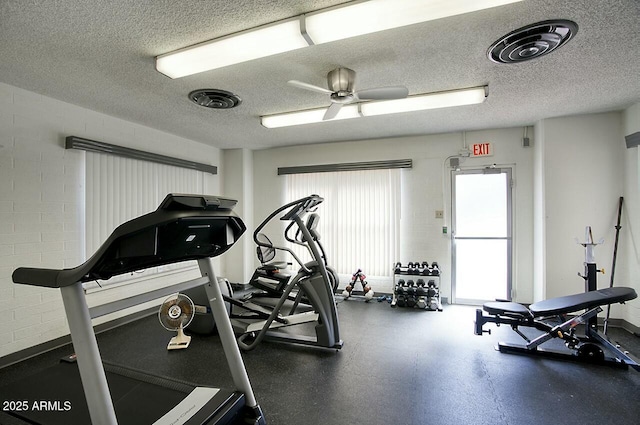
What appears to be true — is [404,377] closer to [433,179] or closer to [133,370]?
[133,370]

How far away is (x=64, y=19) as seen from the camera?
176 centimetres

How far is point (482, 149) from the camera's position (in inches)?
167

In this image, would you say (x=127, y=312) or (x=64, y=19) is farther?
(x=127, y=312)

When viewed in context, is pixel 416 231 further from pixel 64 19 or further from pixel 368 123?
pixel 64 19

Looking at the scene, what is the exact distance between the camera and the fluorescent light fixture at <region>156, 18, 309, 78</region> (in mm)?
1848

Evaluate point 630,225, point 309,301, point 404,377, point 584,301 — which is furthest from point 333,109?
point 630,225

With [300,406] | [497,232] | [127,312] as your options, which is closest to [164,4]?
[300,406]

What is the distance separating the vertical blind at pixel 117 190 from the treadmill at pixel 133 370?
5.85 ft

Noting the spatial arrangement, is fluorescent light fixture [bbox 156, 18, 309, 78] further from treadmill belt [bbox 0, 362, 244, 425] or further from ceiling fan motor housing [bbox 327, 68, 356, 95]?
treadmill belt [bbox 0, 362, 244, 425]

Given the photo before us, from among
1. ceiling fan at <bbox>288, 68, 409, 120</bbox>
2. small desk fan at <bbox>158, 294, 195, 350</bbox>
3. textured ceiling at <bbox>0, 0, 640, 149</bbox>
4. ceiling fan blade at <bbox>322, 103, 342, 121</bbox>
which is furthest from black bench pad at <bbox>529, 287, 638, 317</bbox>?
small desk fan at <bbox>158, 294, 195, 350</bbox>

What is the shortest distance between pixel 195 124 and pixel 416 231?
3588 millimetres

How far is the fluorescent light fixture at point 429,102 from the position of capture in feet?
9.29

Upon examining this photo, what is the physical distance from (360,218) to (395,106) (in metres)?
2.13

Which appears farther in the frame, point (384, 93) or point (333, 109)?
point (333, 109)
